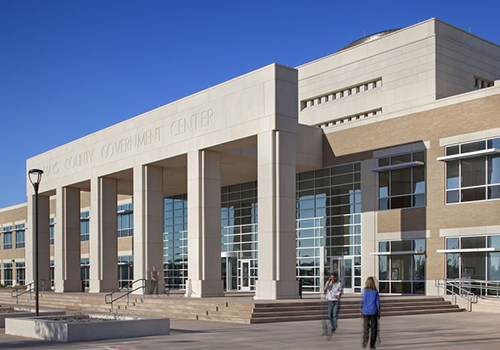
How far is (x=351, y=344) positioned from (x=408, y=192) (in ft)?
56.8

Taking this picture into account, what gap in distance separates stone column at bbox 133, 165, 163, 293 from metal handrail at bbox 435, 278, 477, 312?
50.7 feet

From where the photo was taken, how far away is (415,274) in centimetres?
2953

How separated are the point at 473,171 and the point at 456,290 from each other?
5.62 m

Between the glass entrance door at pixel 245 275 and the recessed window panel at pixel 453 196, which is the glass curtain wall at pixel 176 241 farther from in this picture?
the recessed window panel at pixel 453 196

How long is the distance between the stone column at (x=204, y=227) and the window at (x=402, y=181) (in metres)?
8.84

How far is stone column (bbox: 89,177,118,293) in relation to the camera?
38531mm

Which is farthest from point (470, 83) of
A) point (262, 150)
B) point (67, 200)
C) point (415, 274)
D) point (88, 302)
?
point (67, 200)

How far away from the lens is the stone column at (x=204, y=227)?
97.0 ft

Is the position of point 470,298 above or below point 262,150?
below

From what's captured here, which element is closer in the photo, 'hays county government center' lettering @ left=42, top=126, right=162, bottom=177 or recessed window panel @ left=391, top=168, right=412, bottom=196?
recessed window panel @ left=391, top=168, right=412, bottom=196

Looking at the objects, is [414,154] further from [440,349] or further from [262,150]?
[440,349]

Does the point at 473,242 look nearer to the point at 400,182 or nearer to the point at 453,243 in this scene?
the point at 453,243

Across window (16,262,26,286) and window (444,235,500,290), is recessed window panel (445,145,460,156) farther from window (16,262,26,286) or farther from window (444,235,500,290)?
window (16,262,26,286)

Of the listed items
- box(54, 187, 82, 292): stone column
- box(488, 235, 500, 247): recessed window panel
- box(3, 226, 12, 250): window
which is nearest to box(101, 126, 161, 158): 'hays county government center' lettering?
box(54, 187, 82, 292): stone column
